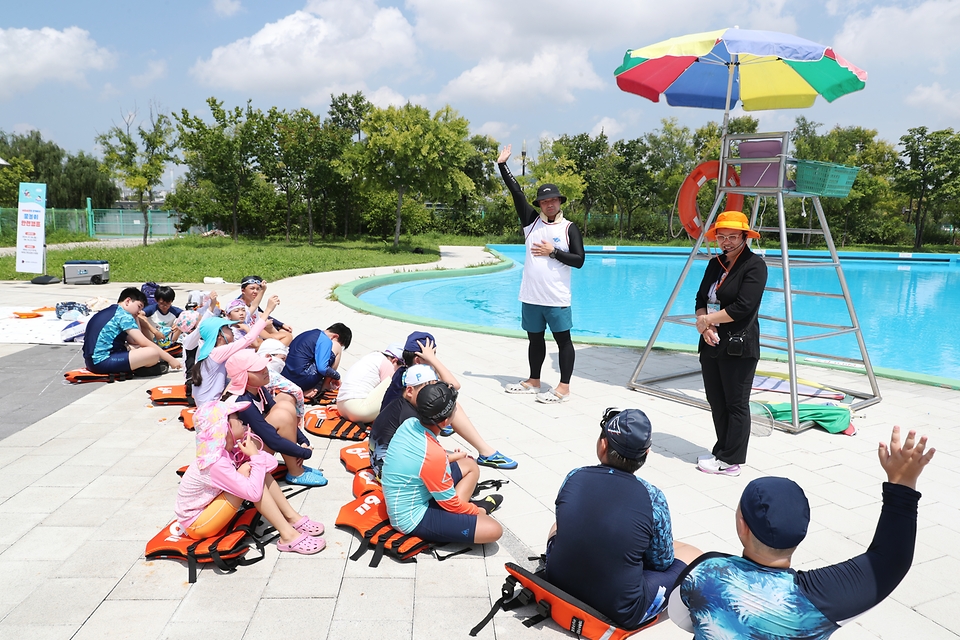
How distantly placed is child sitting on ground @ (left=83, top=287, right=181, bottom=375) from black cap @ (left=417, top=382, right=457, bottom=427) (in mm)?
4722

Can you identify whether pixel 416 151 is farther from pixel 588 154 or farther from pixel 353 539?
pixel 353 539

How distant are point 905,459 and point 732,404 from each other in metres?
2.84

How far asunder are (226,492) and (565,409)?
332 centimetres

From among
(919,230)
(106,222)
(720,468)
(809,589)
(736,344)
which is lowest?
(720,468)

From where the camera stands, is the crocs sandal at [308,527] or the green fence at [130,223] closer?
the crocs sandal at [308,527]

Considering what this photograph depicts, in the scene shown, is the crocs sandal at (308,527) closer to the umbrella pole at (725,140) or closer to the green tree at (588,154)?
the umbrella pole at (725,140)

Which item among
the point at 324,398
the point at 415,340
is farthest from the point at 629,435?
the point at 324,398

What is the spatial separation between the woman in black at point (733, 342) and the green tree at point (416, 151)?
20653mm

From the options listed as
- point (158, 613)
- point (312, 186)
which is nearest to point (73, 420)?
point (158, 613)

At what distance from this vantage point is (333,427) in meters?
5.14

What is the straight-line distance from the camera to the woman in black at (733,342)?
4.35 meters

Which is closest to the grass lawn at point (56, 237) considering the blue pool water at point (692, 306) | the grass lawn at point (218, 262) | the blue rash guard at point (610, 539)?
the grass lawn at point (218, 262)

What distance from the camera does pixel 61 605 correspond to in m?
2.85

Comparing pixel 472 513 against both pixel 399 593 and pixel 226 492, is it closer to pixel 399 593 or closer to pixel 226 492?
pixel 399 593
